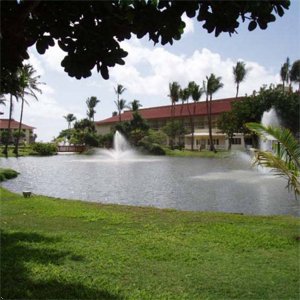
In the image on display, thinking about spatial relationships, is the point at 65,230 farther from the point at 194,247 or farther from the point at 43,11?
the point at 43,11

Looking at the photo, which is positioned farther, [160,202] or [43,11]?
[160,202]

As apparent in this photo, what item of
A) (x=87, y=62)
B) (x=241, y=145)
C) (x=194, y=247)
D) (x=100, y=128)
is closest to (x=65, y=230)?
(x=194, y=247)

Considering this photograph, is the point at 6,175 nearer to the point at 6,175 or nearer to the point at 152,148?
the point at 6,175

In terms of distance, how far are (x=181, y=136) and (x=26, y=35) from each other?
66578 mm

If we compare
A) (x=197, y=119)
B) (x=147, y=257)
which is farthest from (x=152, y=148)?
(x=147, y=257)

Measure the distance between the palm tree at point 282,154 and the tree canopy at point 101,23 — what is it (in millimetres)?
3720

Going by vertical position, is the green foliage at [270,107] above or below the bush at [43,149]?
above

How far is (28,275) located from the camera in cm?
514

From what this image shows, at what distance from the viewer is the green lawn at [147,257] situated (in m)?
4.80

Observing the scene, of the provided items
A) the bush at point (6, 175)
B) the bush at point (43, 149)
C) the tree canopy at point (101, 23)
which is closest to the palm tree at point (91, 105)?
the bush at point (43, 149)

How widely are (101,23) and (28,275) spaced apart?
2938 mm

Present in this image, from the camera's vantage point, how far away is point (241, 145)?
61.0 meters

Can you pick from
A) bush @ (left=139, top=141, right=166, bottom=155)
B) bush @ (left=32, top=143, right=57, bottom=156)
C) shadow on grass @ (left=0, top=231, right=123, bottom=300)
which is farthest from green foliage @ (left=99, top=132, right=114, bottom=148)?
shadow on grass @ (left=0, top=231, right=123, bottom=300)

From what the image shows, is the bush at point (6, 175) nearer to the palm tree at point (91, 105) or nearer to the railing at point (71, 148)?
the railing at point (71, 148)
